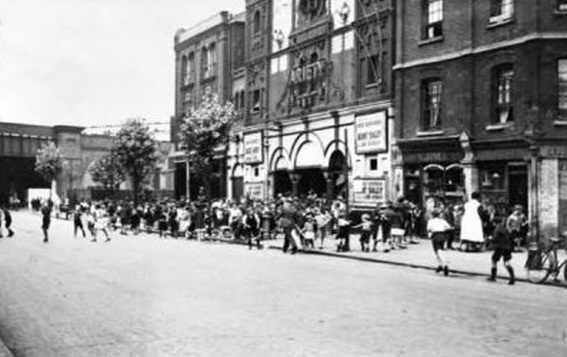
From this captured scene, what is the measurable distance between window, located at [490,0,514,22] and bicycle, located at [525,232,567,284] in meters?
12.1

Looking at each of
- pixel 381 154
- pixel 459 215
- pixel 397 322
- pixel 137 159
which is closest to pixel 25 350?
pixel 397 322

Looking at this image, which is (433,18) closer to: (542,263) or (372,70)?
(372,70)

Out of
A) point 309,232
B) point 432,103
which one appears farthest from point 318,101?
point 309,232

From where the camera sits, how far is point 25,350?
8.89m

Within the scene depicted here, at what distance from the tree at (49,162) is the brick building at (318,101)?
3584cm

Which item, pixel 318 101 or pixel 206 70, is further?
pixel 206 70

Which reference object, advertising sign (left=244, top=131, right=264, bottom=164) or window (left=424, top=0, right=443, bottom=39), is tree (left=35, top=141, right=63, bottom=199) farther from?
window (left=424, top=0, right=443, bottom=39)

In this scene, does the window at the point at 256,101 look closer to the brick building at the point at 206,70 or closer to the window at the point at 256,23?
the brick building at the point at 206,70

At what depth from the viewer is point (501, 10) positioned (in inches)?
1037

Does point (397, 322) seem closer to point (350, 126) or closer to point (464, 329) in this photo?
point (464, 329)

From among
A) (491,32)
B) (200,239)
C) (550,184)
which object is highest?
(491,32)

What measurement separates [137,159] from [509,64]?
34438 millimetres

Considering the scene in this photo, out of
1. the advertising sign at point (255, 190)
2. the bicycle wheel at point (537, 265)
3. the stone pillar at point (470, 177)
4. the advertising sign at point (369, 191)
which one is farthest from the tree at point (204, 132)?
the bicycle wheel at point (537, 265)

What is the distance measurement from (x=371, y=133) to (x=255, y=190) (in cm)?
1185
